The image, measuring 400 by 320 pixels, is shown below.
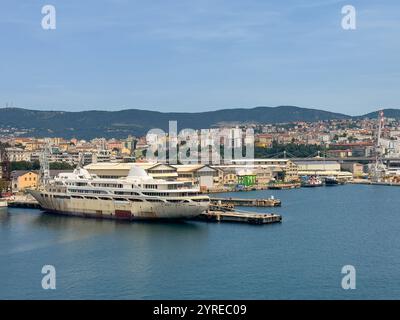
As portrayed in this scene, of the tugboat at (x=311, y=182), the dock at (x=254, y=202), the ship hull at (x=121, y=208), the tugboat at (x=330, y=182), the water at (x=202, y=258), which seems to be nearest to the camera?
the water at (x=202, y=258)

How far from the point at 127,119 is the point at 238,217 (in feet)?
305

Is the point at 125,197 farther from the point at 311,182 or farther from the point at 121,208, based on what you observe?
the point at 311,182

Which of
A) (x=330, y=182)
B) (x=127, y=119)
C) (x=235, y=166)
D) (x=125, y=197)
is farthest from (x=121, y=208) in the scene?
(x=127, y=119)

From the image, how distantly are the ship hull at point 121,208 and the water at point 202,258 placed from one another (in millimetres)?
321

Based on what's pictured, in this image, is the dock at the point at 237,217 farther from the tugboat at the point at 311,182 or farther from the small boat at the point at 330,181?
the small boat at the point at 330,181

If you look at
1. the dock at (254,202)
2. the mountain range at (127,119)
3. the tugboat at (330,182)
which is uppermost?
the mountain range at (127,119)

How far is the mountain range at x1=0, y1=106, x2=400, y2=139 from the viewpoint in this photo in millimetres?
98188

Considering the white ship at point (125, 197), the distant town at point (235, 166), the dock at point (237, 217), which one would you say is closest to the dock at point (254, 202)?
the dock at point (237, 217)

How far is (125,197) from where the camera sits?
1638 centimetres

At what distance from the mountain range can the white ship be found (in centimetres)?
7545

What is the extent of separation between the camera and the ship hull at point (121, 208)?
15.5 m

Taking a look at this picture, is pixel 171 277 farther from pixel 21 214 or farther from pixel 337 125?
pixel 337 125

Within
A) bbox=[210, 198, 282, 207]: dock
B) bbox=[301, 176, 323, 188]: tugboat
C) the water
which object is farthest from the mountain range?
the water
